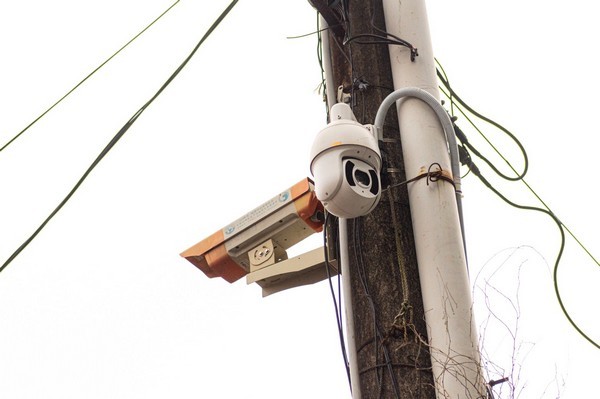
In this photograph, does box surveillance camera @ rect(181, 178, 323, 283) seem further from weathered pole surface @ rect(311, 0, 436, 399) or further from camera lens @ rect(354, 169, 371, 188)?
Result: camera lens @ rect(354, 169, 371, 188)

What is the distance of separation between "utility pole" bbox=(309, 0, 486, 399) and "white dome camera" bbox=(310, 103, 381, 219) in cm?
19

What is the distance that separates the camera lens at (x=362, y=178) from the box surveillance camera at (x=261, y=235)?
683mm

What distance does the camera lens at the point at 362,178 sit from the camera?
3354 mm

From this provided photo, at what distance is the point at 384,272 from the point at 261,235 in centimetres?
95

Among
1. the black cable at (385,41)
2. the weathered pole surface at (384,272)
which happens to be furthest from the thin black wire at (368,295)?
the black cable at (385,41)

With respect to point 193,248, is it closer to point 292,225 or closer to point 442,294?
point 292,225

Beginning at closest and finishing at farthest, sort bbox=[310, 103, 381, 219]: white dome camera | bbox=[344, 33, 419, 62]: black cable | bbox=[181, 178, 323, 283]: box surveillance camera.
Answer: bbox=[310, 103, 381, 219]: white dome camera → bbox=[344, 33, 419, 62]: black cable → bbox=[181, 178, 323, 283]: box surveillance camera

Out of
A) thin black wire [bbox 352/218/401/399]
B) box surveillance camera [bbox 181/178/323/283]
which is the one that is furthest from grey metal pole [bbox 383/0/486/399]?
box surveillance camera [bbox 181/178/323/283]

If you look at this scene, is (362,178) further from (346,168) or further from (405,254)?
(405,254)

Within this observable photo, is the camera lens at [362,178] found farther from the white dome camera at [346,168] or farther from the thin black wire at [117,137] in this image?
the thin black wire at [117,137]

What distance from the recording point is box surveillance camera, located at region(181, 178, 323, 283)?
409cm

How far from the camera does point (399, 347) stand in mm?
3176

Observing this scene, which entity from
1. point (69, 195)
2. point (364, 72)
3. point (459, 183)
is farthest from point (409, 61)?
point (69, 195)

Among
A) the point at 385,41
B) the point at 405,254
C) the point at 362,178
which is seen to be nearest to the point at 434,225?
the point at 405,254
